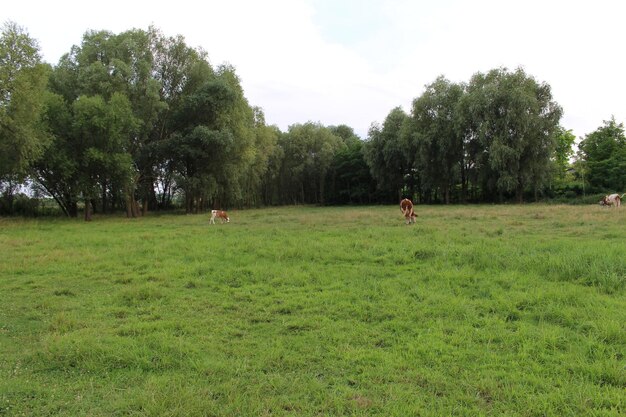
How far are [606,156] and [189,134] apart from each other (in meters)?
55.4

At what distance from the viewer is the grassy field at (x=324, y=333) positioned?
447cm

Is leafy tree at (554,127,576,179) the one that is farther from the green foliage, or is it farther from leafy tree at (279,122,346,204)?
the green foliage

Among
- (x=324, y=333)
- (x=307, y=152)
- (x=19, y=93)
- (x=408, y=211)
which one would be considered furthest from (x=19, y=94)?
(x=307, y=152)

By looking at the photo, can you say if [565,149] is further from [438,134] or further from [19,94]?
[19,94]

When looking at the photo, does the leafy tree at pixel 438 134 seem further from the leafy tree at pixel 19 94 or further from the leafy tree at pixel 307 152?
the leafy tree at pixel 19 94

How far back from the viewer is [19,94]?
24.6 meters

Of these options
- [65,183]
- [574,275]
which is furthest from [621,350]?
[65,183]

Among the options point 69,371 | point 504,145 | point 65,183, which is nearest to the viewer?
point 69,371

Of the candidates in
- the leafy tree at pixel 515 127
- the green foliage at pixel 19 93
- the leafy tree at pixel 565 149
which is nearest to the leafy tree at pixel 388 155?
the leafy tree at pixel 515 127

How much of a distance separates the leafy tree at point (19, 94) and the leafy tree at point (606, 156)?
60.6m

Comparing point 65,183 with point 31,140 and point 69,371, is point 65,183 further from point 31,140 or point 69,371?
point 69,371

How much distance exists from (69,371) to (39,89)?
27717 millimetres

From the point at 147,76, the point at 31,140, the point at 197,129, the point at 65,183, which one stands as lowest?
the point at 65,183

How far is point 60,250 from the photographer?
1538cm
